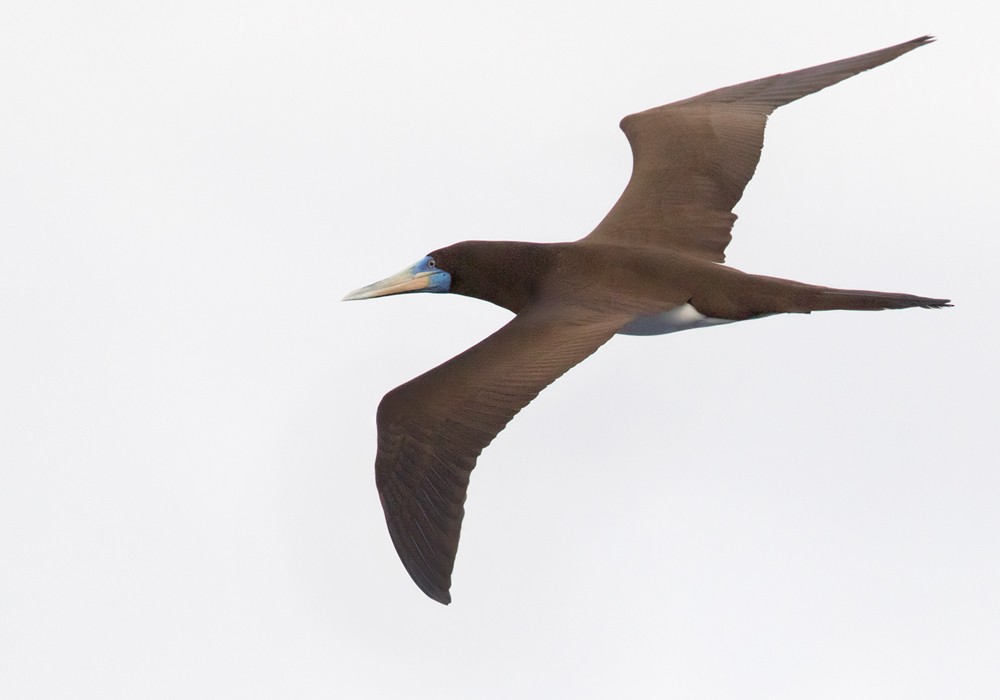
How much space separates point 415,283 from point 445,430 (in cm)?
249

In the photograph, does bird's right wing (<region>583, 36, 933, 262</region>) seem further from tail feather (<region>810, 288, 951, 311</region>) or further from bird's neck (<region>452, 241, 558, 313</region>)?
tail feather (<region>810, 288, 951, 311</region>)

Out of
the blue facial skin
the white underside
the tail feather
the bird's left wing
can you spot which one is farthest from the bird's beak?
the tail feather

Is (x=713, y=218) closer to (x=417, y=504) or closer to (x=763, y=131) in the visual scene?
(x=763, y=131)

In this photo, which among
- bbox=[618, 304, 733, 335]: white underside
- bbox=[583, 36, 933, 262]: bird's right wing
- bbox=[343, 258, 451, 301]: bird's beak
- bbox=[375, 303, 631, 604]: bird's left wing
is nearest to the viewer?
bbox=[375, 303, 631, 604]: bird's left wing

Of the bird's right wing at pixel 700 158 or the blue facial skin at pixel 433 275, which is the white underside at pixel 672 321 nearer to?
the bird's right wing at pixel 700 158

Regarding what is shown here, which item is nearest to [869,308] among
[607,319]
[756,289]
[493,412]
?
[756,289]

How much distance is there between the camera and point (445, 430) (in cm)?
1415

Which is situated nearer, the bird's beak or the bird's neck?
the bird's neck

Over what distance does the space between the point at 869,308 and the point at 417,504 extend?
3.70m

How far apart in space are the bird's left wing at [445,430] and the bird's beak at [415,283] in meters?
1.94

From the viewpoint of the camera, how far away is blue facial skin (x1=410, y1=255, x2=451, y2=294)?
644 inches

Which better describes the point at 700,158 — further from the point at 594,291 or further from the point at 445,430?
the point at 445,430

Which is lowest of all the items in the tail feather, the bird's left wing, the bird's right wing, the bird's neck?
the bird's left wing

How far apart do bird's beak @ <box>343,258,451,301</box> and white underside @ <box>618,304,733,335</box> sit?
161cm
